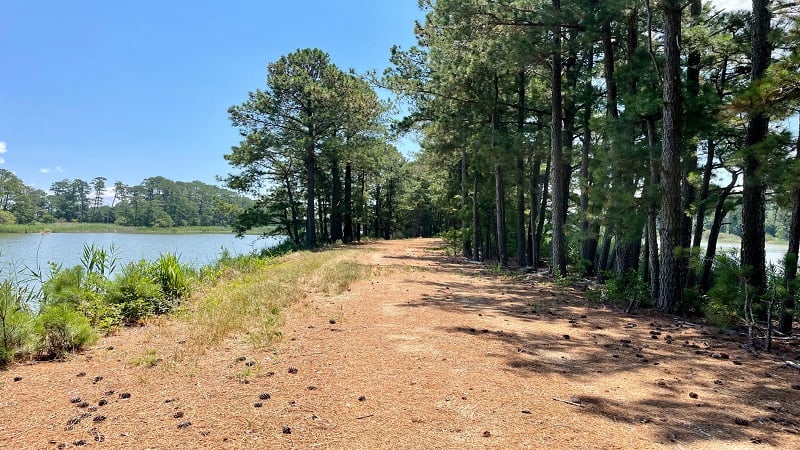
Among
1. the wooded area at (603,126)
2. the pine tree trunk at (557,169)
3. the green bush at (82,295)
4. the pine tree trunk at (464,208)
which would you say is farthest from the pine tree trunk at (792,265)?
the pine tree trunk at (464,208)

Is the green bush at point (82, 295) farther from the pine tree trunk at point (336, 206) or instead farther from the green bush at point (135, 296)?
the pine tree trunk at point (336, 206)

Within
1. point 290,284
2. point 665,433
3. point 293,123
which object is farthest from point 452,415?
point 293,123

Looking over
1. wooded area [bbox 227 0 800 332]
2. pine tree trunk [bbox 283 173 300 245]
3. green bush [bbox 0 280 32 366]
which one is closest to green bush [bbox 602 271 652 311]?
wooded area [bbox 227 0 800 332]

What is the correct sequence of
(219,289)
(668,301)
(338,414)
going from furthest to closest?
(219,289)
(668,301)
(338,414)

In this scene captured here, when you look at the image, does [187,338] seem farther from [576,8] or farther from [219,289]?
[576,8]

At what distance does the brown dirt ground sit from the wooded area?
83.0 inches

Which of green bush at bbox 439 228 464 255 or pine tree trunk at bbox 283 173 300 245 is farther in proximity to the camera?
pine tree trunk at bbox 283 173 300 245

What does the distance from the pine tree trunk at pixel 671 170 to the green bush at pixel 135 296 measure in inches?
330

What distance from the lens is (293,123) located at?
24.0 m

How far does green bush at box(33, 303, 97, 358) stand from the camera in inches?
165

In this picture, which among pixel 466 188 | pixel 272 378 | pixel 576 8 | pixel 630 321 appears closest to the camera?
pixel 272 378

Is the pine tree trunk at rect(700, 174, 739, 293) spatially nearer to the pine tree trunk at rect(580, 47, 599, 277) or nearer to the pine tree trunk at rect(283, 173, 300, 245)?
the pine tree trunk at rect(580, 47, 599, 277)

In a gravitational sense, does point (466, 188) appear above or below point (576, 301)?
above

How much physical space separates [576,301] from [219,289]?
712 cm
